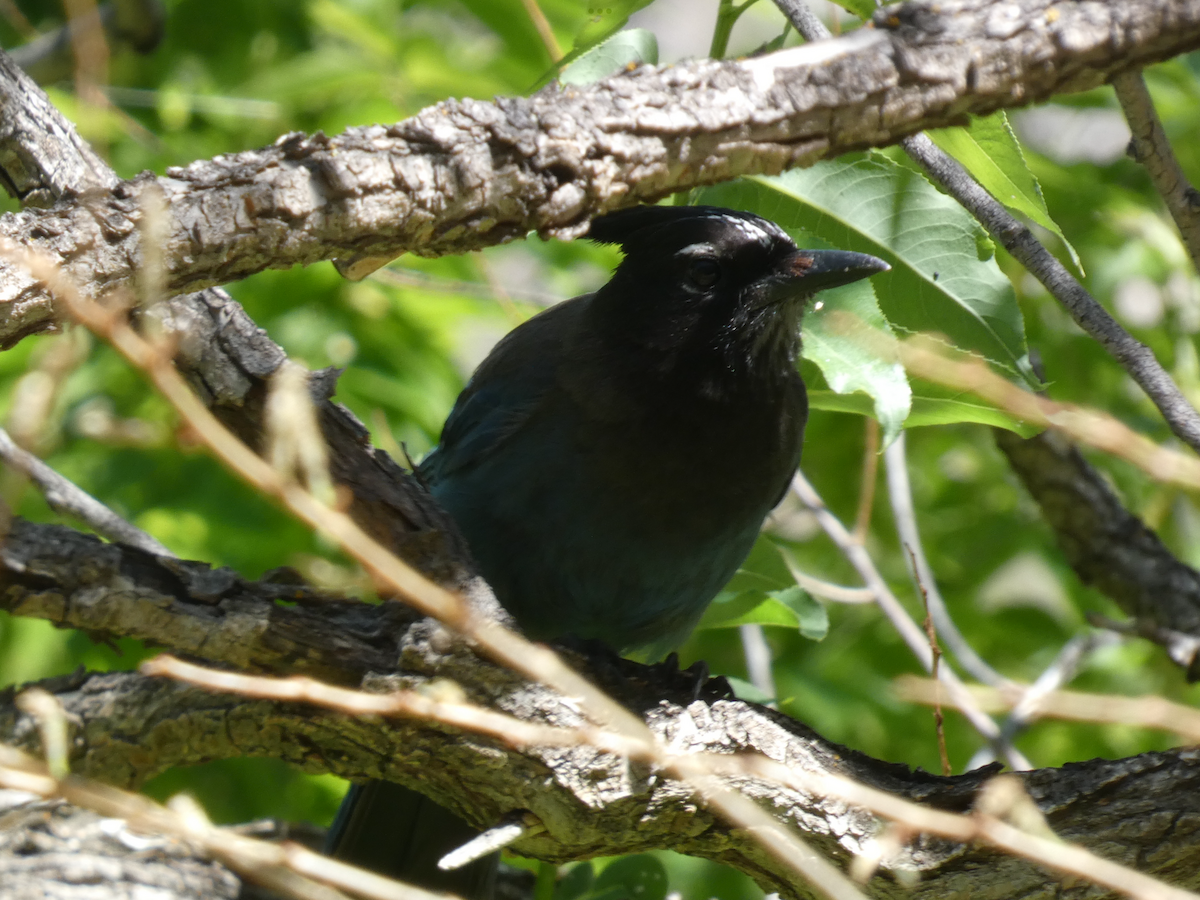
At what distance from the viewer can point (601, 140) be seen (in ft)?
6.03

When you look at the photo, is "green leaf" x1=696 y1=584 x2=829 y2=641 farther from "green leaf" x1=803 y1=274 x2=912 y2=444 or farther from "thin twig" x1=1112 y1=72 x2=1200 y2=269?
"thin twig" x1=1112 y1=72 x2=1200 y2=269

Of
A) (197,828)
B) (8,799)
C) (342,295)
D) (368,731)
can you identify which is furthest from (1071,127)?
(197,828)

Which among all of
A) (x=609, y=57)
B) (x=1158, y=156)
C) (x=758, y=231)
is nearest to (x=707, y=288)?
(x=758, y=231)

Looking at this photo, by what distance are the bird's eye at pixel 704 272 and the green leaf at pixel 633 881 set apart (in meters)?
1.37

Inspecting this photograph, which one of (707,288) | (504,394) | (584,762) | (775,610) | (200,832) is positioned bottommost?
(200,832)

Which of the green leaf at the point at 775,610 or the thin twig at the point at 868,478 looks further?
the thin twig at the point at 868,478

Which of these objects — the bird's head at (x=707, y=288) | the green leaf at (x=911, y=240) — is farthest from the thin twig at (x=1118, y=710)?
the bird's head at (x=707, y=288)

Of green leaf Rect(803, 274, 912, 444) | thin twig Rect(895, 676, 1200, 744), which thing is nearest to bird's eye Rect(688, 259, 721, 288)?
green leaf Rect(803, 274, 912, 444)

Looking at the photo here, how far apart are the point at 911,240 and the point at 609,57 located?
706 millimetres

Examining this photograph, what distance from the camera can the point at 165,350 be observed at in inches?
52.6

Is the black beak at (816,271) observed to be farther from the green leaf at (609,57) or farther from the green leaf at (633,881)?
the green leaf at (633,881)

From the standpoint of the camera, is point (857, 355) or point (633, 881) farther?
point (633, 881)

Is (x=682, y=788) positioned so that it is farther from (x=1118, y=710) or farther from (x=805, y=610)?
(x=1118, y=710)

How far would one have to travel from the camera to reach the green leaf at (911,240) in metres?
2.54
